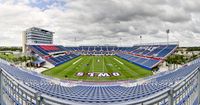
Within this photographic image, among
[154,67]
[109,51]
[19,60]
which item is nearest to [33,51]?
[19,60]

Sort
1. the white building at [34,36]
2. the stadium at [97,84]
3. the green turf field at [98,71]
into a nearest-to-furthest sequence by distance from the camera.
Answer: the stadium at [97,84], the green turf field at [98,71], the white building at [34,36]

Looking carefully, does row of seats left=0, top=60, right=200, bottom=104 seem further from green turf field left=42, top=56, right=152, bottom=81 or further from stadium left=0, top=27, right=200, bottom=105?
green turf field left=42, top=56, right=152, bottom=81

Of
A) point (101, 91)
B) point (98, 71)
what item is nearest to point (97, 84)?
point (101, 91)

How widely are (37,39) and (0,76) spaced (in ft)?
283

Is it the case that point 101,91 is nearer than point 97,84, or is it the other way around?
point 101,91

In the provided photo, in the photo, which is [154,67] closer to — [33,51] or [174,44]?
[174,44]


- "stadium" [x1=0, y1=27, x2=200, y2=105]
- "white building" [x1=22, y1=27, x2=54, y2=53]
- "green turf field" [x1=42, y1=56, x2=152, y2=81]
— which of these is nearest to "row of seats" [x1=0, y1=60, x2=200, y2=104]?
"stadium" [x1=0, y1=27, x2=200, y2=105]

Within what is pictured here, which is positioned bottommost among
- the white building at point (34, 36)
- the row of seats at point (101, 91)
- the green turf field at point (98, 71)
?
the green turf field at point (98, 71)

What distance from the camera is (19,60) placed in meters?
53.4

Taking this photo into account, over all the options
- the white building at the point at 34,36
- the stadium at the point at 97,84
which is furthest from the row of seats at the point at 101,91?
the white building at the point at 34,36

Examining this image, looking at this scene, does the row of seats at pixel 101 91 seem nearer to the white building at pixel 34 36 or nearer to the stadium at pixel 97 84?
the stadium at pixel 97 84

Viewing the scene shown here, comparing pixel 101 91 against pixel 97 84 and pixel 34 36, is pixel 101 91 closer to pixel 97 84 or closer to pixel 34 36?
pixel 97 84

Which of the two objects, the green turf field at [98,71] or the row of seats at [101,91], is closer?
the row of seats at [101,91]

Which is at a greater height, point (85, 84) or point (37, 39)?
point (37, 39)
